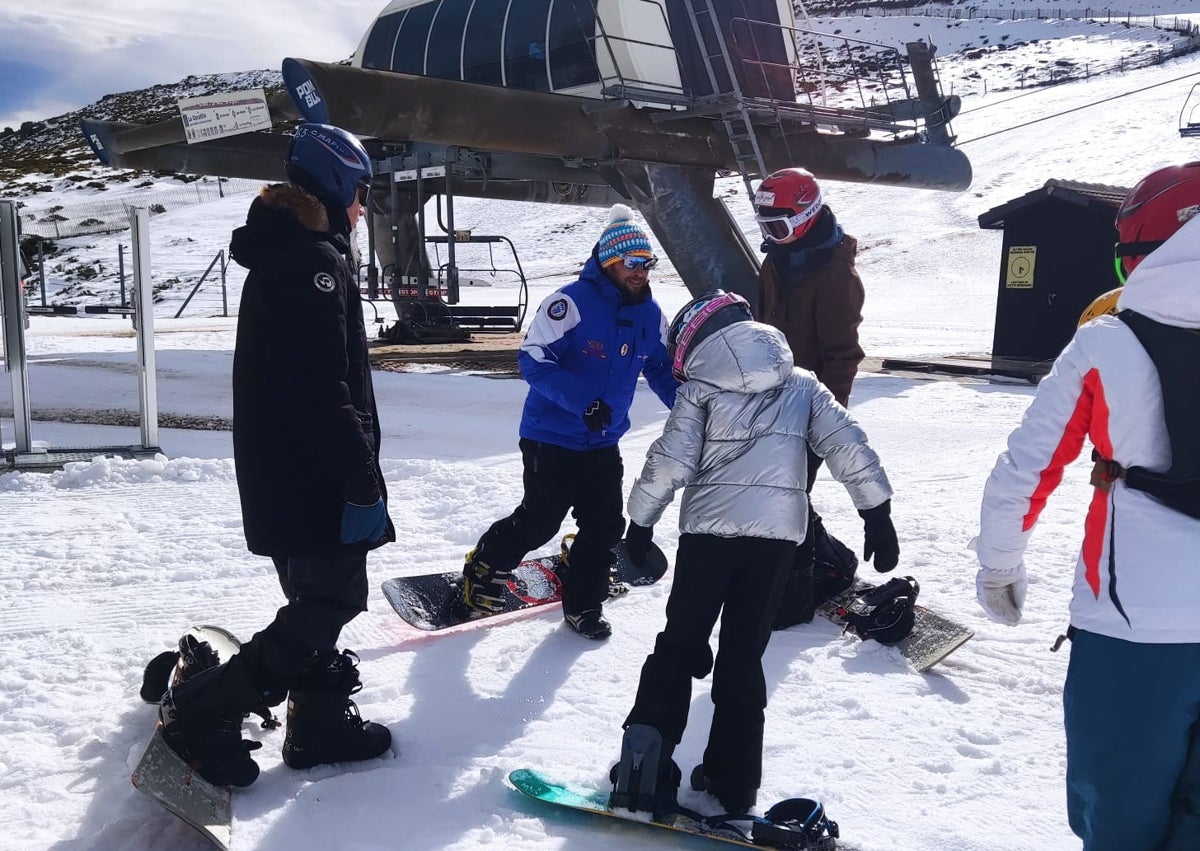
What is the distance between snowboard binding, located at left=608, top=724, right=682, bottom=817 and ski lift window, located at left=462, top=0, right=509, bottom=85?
11402mm

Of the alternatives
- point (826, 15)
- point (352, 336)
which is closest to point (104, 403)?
A: point (352, 336)

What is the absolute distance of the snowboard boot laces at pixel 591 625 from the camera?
13.1ft

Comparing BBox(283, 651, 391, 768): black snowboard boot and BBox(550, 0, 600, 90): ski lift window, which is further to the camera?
BBox(550, 0, 600, 90): ski lift window

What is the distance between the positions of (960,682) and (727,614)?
136 centimetres

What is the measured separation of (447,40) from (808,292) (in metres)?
10.8

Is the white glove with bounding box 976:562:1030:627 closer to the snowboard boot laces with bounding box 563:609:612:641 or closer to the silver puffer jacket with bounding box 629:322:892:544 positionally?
the silver puffer jacket with bounding box 629:322:892:544

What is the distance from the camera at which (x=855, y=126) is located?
498 inches

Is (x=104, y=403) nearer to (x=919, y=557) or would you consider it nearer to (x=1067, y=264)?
(x=919, y=557)

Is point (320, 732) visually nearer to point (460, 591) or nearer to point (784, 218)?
point (460, 591)

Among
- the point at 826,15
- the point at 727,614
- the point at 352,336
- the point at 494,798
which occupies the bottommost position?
the point at 494,798

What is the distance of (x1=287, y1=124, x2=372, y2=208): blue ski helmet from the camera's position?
274 centimetres

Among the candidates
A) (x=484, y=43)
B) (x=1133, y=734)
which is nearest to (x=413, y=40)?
(x=484, y=43)

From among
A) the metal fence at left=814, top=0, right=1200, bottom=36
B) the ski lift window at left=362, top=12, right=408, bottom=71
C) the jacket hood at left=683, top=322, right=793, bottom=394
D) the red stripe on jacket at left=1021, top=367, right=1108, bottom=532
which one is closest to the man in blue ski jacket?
the jacket hood at left=683, top=322, right=793, bottom=394

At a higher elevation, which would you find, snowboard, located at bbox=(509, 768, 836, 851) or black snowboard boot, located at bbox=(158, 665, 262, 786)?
black snowboard boot, located at bbox=(158, 665, 262, 786)
